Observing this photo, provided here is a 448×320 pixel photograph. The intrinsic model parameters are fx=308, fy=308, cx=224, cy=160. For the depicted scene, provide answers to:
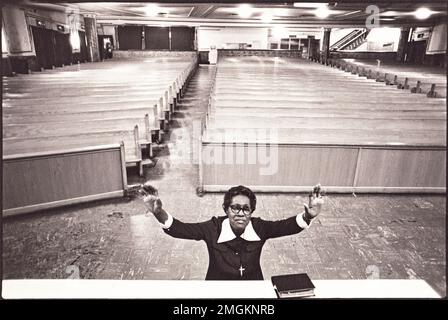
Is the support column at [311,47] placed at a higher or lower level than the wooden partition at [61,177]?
higher

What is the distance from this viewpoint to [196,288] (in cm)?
154

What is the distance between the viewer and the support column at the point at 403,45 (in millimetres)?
16977

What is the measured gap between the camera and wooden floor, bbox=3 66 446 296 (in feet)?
9.46

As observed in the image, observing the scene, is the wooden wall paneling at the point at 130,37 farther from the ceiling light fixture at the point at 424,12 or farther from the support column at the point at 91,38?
the ceiling light fixture at the point at 424,12

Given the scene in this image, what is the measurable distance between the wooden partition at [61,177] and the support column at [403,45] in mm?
18510

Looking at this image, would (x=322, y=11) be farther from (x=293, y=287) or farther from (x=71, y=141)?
(x=293, y=287)

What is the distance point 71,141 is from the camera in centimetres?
416

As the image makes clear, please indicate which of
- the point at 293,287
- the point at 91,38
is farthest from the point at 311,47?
the point at 293,287

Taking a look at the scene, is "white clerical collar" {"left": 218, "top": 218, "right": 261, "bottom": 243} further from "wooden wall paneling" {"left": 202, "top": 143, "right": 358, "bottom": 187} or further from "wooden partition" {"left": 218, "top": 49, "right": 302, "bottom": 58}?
"wooden partition" {"left": 218, "top": 49, "right": 302, "bottom": 58}

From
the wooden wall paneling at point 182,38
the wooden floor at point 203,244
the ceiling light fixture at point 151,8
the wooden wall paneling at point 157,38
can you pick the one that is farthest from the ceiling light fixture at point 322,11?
the wooden wall paneling at point 157,38

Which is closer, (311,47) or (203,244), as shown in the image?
(203,244)

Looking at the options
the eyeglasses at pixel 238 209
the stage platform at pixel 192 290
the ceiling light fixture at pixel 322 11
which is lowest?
the stage platform at pixel 192 290

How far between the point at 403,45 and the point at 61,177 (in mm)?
19372
